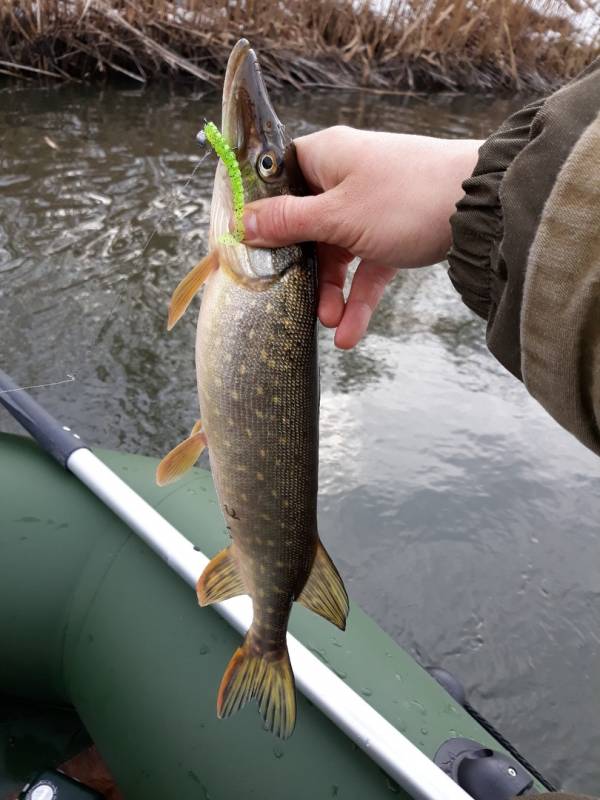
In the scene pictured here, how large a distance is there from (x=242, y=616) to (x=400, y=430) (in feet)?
6.94

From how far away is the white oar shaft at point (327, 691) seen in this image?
1.38m

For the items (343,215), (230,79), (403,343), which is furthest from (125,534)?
(403,343)

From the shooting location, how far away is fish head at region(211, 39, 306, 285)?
1310mm

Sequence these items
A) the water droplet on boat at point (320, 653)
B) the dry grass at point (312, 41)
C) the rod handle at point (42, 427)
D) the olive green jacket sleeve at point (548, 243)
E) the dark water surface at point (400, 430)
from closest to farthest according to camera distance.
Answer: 1. the olive green jacket sleeve at point (548, 243)
2. the water droplet on boat at point (320, 653)
3. the rod handle at point (42, 427)
4. the dark water surface at point (400, 430)
5. the dry grass at point (312, 41)

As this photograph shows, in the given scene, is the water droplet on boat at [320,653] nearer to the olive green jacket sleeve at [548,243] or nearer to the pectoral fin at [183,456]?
the pectoral fin at [183,456]

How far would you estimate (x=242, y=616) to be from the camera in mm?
1608

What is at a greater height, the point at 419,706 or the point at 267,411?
the point at 267,411

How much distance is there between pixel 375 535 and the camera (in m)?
3.04

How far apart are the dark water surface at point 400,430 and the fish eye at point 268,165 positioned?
187 centimetres

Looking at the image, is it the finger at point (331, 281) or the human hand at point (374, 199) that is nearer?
the human hand at point (374, 199)

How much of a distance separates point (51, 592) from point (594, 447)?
140 centimetres

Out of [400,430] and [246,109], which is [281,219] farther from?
[400,430]

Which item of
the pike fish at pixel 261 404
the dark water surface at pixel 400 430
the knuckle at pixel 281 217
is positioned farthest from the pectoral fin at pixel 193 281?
the dark water surface at pixel 400 430

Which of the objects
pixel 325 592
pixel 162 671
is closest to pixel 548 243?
pixel 325 592
